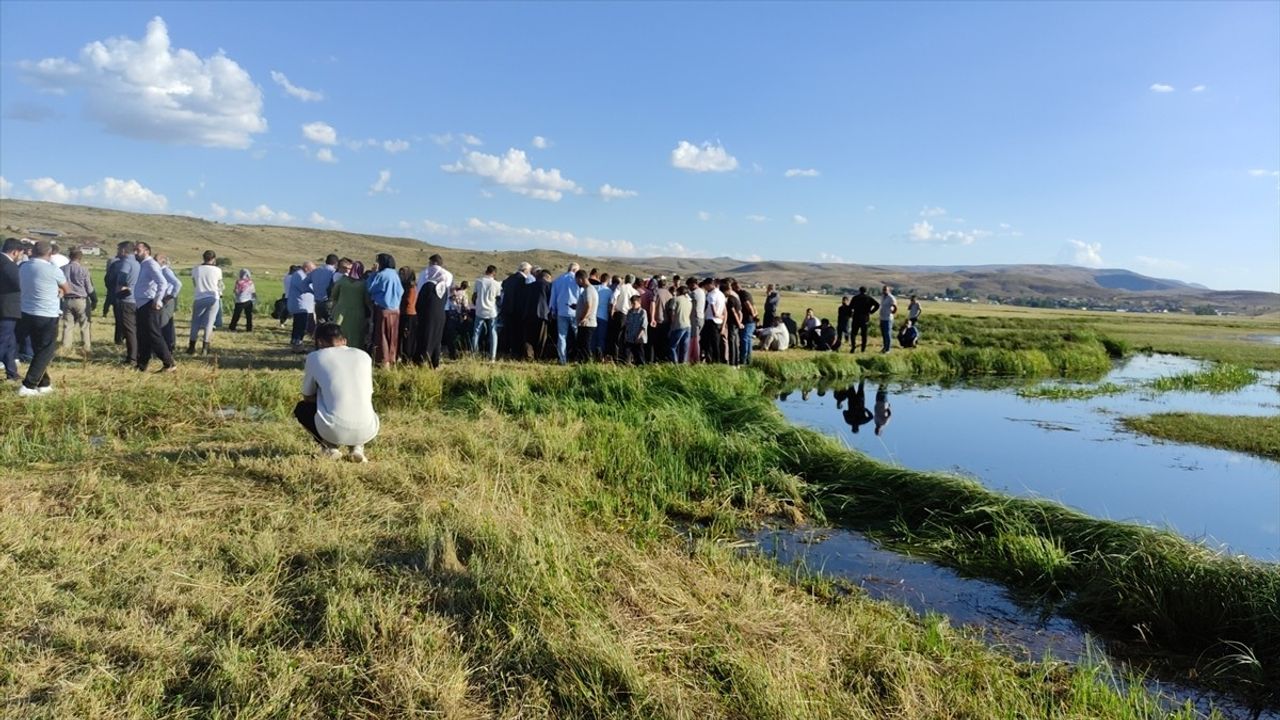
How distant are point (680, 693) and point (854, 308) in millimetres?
16773

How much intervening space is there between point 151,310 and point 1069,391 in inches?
666

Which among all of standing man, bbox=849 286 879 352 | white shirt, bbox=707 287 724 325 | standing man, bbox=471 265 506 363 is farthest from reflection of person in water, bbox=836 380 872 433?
standing man, bbox=471 265 506 363

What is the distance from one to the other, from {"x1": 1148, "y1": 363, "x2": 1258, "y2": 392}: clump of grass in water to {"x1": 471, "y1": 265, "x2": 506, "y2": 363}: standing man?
566 inches

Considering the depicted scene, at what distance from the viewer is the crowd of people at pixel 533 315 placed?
39.3 feet

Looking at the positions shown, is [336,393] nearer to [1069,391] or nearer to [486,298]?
[486,298]

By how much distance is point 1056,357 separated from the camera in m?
20.8

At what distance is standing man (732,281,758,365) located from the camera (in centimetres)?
1519

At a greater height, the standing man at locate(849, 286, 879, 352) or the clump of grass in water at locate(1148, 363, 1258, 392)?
the standing man at locate(849, 286, 879, 352)

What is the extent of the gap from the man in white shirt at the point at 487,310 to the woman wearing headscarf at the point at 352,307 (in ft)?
6.19

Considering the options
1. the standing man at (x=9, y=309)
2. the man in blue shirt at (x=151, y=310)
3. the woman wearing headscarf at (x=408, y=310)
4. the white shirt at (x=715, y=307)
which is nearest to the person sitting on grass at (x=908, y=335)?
the white shirt at (x=715, y=307)

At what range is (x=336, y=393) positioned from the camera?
6.30 m

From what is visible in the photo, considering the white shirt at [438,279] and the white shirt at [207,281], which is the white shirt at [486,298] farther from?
the white shirt at [207,281]

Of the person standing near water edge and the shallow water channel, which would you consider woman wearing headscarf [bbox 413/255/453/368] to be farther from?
the person standing near water edge

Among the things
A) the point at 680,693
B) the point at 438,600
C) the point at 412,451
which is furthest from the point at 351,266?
the point at 680,693
